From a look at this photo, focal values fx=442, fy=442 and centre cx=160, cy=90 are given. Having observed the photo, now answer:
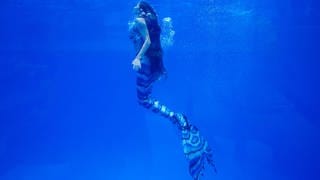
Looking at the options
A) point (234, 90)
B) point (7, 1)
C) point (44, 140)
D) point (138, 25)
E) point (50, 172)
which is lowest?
point (138, 25)

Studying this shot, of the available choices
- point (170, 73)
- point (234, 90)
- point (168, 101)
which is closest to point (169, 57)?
point (170, 73)

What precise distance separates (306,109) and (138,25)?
516 centimetres

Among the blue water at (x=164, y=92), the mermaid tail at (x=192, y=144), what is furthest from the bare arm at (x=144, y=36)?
the blue water at (x=164, y=92)

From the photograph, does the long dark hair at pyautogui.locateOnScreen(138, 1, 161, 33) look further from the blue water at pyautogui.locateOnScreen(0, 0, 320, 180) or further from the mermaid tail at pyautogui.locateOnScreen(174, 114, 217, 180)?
the blue water at pyautogui.locateOnScreen(0, 0, 320, 180)

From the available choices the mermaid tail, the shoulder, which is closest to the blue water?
the mermaid tail

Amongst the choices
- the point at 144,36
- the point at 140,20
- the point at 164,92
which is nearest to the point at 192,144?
the point at 144,36

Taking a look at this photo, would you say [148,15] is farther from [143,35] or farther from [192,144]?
[192,144]

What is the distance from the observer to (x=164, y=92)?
11188 mm

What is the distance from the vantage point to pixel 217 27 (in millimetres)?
10680

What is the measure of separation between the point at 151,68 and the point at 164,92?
4833mm

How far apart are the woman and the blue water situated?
348 centimetres

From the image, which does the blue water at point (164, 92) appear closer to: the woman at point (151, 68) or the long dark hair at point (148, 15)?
the woman at point (151, 68)

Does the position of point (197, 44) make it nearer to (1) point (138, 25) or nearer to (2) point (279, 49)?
(2) point (279, 49)

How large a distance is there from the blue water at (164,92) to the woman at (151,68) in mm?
3483
